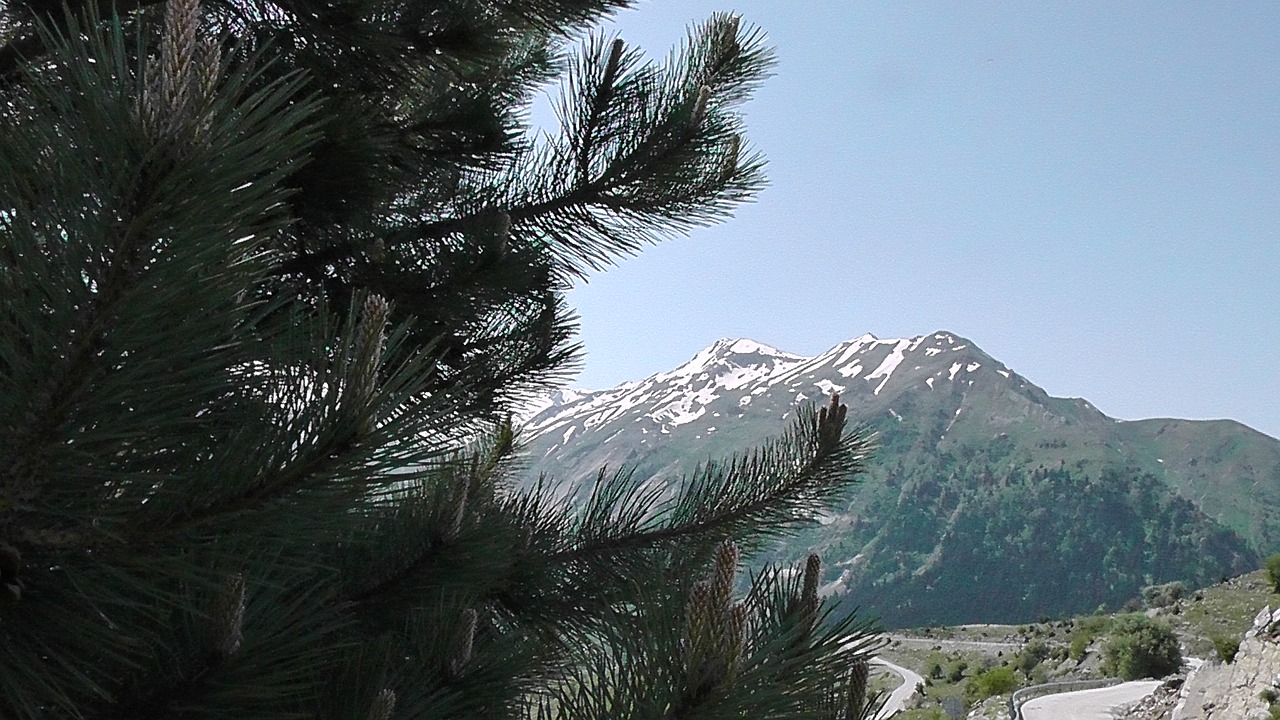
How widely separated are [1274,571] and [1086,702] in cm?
1524

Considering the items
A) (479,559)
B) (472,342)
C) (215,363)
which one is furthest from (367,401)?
(472,342)

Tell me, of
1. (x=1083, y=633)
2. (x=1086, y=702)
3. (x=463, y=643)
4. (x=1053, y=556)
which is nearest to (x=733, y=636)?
(x=463, y=643)

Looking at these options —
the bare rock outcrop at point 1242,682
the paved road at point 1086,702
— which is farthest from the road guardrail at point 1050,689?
the bare rock outcrop at point 1242,682

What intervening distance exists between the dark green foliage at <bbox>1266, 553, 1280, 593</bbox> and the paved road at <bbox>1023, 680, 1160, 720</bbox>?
910 centimetres

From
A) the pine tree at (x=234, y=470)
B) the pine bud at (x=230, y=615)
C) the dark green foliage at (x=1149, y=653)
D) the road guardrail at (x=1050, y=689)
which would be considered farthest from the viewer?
the dark green foliage at (x=1149, y=653)

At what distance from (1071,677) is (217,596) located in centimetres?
5998

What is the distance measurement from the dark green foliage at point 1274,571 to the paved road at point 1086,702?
9.10 meters

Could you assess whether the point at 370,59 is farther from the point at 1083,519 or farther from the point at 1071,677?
the point at 1083,519

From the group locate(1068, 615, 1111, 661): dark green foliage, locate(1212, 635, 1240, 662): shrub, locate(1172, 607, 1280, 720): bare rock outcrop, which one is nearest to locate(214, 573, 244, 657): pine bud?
locate(1172, 607, 1280, 720): bare rock outcrop

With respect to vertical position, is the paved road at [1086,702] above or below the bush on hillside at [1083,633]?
below

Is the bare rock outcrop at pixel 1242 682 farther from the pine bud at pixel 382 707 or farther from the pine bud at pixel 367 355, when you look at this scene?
the pine bud at pixel 367 355

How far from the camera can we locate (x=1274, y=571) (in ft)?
145

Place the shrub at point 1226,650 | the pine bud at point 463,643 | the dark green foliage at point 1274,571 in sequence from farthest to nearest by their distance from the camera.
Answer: the dark green foliage at point 1274,571, the shrub at point 1226,650, the pine bud at point 463,643

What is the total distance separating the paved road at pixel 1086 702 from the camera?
33.4m
